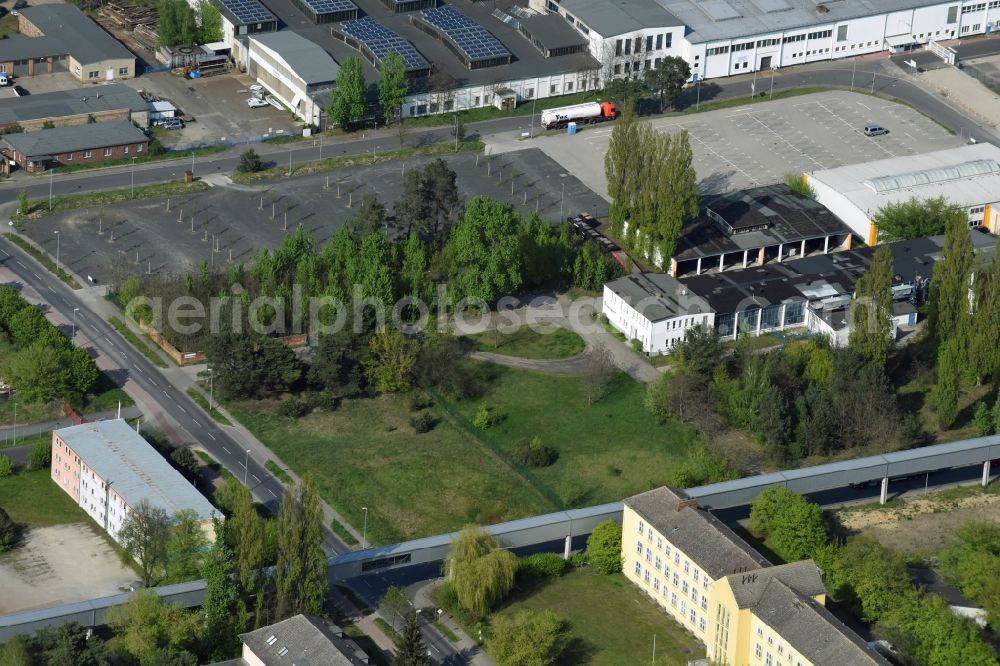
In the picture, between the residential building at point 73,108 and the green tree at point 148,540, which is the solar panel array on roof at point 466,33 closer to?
the residential building at point 73,108

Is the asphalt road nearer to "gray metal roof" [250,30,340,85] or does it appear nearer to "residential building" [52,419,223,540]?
"residential building" [52,419,223,540]

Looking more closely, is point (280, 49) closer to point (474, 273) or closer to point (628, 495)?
point (474, 273)

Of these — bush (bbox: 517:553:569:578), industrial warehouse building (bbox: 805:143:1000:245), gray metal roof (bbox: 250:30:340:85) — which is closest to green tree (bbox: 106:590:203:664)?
bush (bbox: 517:553:569:578)

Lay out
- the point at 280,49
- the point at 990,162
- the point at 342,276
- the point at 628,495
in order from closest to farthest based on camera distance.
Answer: the point at 628,495
the point at 342,276
the point at 990,162
the point at 280,49

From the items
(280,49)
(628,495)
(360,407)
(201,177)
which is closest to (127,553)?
(360,407)

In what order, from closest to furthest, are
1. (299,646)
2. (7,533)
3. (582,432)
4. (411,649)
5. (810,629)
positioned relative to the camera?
1. (810,629)
2. (299,646)
3. (411,649)
4. (7,533)
5. (582,432)

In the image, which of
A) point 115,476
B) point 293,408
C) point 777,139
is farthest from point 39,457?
point 777,139

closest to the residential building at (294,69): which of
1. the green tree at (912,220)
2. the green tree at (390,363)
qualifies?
the green tree at (390,363)

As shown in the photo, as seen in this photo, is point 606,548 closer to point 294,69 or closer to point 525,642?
point 525,642
